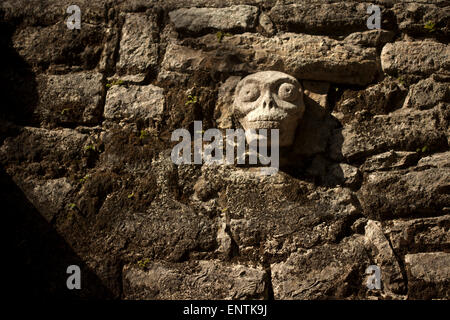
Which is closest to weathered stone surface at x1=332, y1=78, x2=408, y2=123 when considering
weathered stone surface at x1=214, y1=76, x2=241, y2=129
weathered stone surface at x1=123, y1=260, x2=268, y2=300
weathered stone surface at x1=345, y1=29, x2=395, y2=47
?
weathered stone surface at x1=345, y1=29, x2=395, y2=47

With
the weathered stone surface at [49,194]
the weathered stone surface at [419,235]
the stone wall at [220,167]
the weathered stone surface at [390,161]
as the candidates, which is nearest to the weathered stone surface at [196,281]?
the stone wall at [220,167]

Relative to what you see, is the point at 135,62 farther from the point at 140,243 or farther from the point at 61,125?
the point at 140,243

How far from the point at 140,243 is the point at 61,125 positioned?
29.8 inches

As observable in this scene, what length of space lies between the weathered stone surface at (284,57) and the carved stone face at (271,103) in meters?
0.16

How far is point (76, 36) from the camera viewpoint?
257cm

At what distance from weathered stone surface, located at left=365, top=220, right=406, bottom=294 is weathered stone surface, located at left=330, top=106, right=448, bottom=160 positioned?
36 centimetres

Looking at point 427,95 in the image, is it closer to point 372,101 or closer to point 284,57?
point 372,101

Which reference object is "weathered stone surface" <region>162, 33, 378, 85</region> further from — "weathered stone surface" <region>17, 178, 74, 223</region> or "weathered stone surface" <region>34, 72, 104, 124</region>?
"weathered stone surface" <region>17, 178, 74, 223</region>

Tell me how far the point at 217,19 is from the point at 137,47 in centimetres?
45

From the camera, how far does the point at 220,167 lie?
7.50 ft

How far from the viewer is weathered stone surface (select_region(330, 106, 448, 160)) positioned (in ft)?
7.38

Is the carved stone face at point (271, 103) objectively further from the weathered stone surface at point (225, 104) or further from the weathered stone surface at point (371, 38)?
the weathered stone surface at point (371, 38)

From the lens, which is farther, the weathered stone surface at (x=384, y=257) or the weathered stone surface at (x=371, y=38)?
the weathered stone surface at (x=371, y=38)

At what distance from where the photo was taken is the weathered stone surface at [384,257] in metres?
2.04
